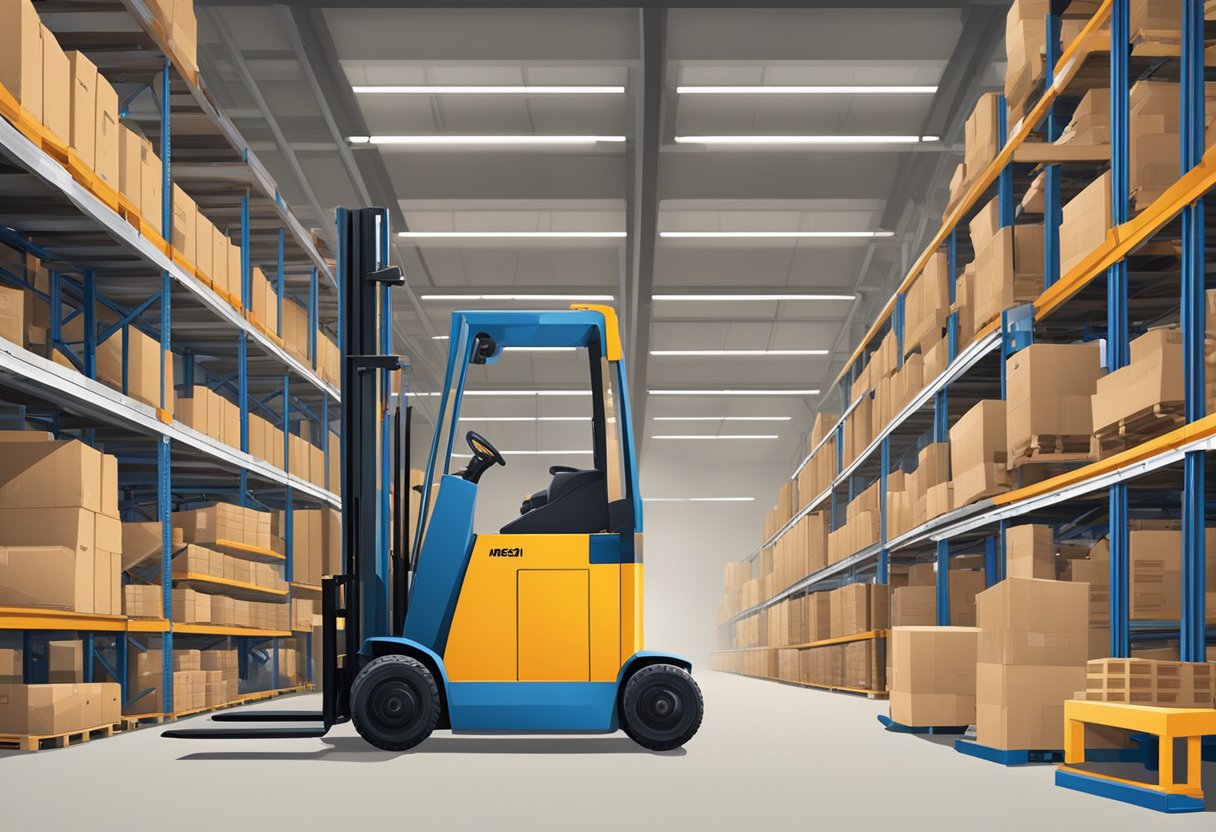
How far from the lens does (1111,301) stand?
6.21 m

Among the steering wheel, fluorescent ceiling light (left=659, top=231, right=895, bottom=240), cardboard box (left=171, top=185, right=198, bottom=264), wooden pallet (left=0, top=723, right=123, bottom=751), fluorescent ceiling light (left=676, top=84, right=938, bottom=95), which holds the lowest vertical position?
wooden pallet (left=0, top=723, right=123, bottom=751)

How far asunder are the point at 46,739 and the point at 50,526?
3.85 feet

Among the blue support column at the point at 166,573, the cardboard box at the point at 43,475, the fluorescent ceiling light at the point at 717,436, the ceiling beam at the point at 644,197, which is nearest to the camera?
the cardboard box at the point at 43,475

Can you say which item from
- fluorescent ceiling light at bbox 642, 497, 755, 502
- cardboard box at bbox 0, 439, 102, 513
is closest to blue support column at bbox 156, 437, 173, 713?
cardboard box at bbox 0, 439, 102, 513

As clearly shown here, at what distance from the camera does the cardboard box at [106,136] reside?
713 centimetres

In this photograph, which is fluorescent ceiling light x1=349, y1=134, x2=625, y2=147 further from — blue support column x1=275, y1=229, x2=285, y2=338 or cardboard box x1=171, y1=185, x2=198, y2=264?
cardboard box x1=171, y1=185, x2=198, y2=264

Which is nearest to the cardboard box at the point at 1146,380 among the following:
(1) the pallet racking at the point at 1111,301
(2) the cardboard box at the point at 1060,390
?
(1) the pallet racking at the point at 1111,301

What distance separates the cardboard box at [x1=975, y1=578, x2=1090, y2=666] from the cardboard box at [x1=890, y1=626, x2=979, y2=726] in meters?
1.29

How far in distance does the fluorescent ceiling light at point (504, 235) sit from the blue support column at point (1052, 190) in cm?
962

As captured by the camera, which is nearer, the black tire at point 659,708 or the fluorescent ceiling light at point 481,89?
the black tire at point 659,708

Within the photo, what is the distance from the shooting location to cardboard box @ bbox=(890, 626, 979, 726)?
7.31m

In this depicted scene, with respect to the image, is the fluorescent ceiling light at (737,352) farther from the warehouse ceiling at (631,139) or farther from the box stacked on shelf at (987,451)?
the box stacked on shelf at (987,451)

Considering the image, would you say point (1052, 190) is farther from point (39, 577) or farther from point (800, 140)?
point (800, 140)

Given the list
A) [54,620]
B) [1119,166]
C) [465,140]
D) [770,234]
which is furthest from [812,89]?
[54,620]
